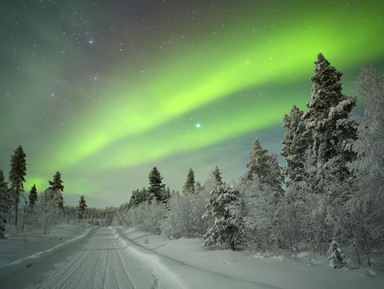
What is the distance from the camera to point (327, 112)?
1953 cm

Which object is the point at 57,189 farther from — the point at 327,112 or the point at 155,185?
the point at 327,112

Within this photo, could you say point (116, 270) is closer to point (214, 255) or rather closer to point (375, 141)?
point (214, 255)

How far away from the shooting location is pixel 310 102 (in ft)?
67.4

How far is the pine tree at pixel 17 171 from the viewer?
51.1 m

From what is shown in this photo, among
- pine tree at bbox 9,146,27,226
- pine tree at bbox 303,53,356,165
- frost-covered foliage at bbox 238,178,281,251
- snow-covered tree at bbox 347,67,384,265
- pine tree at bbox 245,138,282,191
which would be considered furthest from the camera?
pine tree at bbox 9,146,27,226

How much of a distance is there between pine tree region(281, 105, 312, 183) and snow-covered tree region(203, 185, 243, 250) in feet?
29.9

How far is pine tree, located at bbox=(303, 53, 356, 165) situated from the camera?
58.9 ft

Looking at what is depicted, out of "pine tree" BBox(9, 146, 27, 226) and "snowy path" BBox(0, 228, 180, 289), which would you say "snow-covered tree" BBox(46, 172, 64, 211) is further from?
"snowy path" BBox(0, 228, 180, 289)

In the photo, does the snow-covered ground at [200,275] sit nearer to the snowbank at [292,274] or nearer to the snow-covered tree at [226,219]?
the snowbank at [292,274]

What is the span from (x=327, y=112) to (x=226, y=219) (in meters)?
11.6

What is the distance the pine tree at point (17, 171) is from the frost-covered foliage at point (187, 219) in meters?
35.1

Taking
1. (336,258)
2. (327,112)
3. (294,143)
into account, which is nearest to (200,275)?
(336,258)

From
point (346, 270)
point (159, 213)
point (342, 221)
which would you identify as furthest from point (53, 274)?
point (159, 213)

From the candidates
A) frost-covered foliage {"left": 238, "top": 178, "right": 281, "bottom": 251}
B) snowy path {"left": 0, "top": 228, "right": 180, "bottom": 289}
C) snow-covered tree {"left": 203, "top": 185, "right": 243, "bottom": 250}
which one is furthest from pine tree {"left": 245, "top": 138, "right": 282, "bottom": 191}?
snowy path {"left": 0, "top": 228, "right": 180, "bottom": 289}
